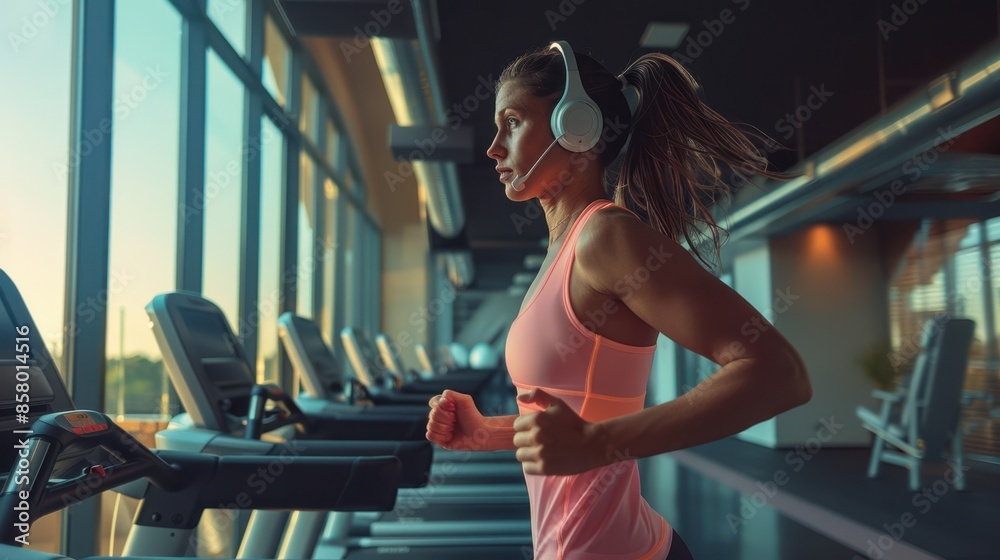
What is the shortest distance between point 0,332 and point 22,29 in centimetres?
144

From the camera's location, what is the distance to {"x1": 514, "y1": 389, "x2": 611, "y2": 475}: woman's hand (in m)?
0.68

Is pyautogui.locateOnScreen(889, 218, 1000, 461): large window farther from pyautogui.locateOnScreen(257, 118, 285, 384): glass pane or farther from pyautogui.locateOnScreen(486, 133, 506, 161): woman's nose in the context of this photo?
pyautogui.locateOnScreen(486, 133, 506, 161): woman's nose

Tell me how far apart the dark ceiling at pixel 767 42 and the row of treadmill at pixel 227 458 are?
1877 millimetres

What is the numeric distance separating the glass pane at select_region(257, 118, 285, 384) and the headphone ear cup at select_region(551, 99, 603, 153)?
13.1 ft

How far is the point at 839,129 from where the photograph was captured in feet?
19.8

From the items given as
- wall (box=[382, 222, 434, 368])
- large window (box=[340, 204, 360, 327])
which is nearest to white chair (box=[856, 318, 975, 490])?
large window (box=[340, 204, 360, 327])

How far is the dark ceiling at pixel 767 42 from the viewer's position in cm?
437

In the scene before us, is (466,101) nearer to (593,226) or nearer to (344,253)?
(344,253)

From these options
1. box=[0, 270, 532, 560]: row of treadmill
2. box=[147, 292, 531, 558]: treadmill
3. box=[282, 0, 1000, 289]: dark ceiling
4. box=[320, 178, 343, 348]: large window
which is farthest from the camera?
box=[320, 178, 343, 348]: large window

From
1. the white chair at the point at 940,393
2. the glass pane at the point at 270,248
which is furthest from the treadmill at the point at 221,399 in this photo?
the white chair at the point at 940,393

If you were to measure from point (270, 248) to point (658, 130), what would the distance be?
450 centimetres

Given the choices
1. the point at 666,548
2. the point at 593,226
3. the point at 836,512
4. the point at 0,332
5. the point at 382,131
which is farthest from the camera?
the point at 382,131

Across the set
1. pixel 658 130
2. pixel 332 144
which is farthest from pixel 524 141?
pixel 332 144

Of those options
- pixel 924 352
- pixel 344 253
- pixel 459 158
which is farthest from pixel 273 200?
pixel 924 352
